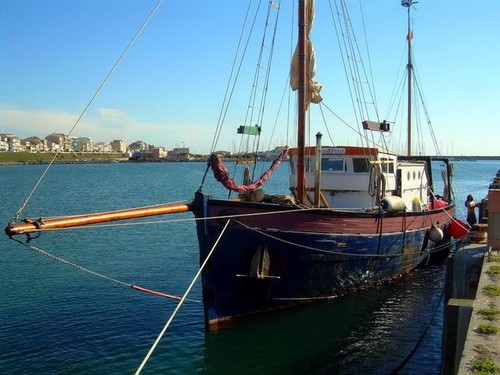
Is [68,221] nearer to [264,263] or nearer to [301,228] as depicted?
[264,263]

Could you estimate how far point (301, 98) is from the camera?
1477 centimetres

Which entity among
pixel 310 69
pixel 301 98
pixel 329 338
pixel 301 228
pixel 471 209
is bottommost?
pixel 329 338

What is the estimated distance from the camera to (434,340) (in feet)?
41.4

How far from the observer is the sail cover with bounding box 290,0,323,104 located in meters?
15.1

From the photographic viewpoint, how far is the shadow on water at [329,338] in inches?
438

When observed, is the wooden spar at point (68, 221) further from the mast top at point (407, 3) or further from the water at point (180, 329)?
the mast top at point (407, 3)

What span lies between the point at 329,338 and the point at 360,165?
689 centimetres

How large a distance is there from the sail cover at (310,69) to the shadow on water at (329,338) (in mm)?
6322

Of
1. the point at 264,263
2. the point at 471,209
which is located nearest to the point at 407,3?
the point at 471,209

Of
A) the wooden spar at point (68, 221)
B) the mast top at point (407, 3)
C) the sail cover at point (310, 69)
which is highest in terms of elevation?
the mast top at point (407, 3)

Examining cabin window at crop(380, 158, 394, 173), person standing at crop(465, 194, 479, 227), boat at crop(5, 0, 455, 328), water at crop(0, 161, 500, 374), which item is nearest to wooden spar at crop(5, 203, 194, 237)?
boat at crop(5, 0, 455, 328)

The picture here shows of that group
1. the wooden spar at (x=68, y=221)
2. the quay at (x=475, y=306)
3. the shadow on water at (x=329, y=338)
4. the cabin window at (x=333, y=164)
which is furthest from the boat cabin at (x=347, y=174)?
the wooden spar at (x=68, y=221)

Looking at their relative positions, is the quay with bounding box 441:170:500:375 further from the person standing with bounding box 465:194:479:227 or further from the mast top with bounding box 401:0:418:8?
the mast top with bounding box 401:0:418:8

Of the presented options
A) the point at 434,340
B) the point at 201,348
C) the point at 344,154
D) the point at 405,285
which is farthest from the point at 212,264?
the point at 405,285
